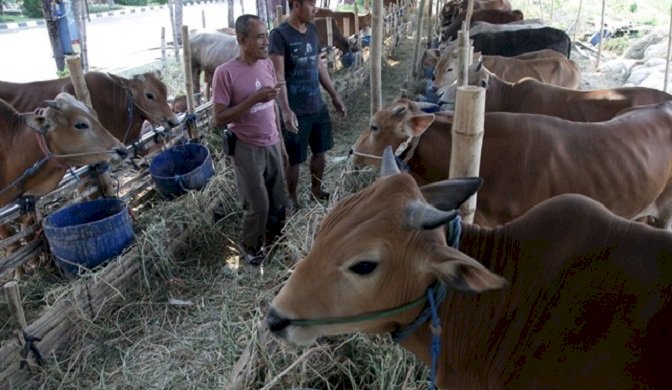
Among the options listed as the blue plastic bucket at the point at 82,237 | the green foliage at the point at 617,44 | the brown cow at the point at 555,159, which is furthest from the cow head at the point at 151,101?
the green foliage at the point at 617,44

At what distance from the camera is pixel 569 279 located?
189 centimetres

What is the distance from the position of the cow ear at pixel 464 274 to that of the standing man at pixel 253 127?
270 cm

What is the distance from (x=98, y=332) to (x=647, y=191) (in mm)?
4296

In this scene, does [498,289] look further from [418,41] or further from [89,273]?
[418,41]

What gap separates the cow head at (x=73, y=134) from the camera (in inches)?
183

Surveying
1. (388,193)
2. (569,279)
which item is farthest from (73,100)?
(569,279)

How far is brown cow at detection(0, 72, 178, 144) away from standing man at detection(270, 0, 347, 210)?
6.32 ft

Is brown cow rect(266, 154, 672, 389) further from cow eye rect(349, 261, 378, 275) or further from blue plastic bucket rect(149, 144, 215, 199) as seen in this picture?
blue plastic bucket rect(149, 144, 215, 199)

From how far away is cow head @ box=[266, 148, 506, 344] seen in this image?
1.74 metres

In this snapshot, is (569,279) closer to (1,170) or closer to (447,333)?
(447,333)

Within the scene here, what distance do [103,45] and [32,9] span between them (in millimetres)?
10847

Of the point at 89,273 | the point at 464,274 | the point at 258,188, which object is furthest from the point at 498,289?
the point at 89,273

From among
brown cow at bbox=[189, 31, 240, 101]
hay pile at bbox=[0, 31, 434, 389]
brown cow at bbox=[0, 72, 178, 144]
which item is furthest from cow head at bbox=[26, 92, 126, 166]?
brown cow at bbox=[189, 31, 240, 101]

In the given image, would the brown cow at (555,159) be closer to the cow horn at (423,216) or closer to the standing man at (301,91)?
the standing man at (301,91)
